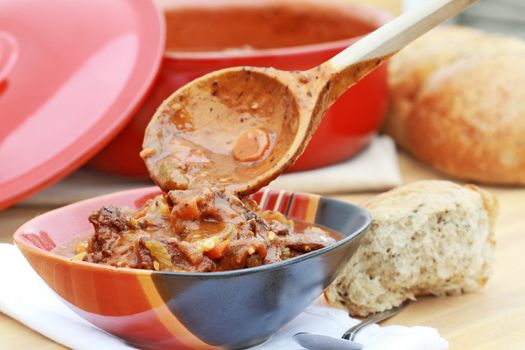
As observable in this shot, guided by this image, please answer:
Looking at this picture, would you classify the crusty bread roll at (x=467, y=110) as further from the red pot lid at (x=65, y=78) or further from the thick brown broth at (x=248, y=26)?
the red pot lid at (x=65, y=78)

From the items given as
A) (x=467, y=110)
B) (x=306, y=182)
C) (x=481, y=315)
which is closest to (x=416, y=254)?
(x=481, y=315)

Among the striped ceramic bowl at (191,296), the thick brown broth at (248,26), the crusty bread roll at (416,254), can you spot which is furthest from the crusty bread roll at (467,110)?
the striped ceramic bowl at (191,296)

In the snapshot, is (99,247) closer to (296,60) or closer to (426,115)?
(296,60)

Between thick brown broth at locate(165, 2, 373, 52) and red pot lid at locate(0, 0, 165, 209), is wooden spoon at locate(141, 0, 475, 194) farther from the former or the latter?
thick brown broth at locate(165, 2, 373, 52)

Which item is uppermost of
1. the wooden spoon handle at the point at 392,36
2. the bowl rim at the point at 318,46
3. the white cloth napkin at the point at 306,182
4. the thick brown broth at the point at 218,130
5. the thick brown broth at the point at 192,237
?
the wooden spoon handle at the point at 392,36

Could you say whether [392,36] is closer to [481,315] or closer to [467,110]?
[481,315]

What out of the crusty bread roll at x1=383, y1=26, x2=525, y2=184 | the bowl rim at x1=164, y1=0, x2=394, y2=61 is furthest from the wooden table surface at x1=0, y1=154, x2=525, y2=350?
the bowl rim at x1=164, y1=0, x2=394, y2=61
